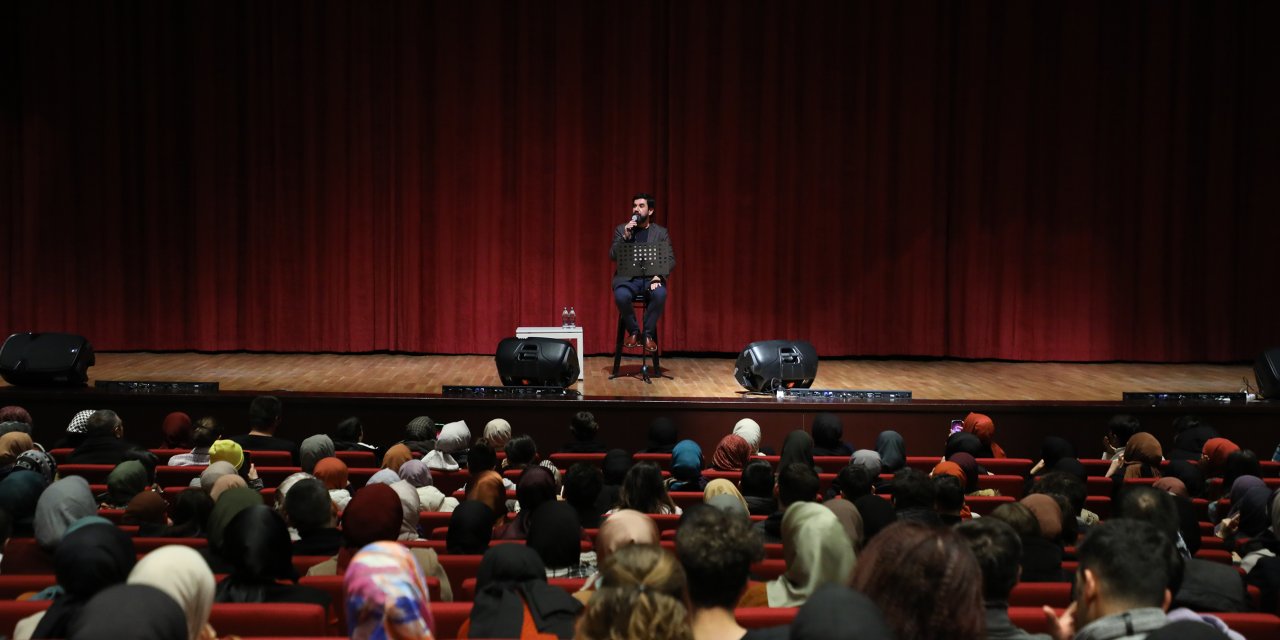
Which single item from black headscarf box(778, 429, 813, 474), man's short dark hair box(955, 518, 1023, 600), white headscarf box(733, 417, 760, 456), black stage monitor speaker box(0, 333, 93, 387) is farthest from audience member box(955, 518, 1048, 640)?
black stage monitor speaker box(0, 333, 93, 387)

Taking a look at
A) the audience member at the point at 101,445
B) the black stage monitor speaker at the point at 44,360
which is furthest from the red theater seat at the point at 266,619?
the black stage monitor speaker at the point at 44,360

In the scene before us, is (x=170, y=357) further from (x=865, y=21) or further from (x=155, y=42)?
(x=865, y=21)

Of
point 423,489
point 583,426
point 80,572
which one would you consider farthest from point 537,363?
point 80,572

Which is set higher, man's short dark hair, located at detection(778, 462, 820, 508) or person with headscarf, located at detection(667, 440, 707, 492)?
man's short dark hair, located at detection(778, 462, 820, 508)

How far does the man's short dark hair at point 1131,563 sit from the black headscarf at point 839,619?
87cm

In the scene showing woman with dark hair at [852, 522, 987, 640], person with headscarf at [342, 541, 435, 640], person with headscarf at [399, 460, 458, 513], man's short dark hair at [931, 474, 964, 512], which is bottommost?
person with headscarf at [399, 460, 458, 513]

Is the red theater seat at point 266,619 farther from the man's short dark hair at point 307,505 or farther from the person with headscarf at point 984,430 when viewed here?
the person with headscarf at point 984,430

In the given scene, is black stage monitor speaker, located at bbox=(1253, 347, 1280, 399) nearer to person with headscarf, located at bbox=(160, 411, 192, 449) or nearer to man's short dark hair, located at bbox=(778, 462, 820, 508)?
man's short dark hair, located at bbox=(778, 462, 820, 508)

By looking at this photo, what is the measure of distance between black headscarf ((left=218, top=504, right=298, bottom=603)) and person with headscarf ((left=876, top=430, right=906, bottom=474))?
3.80 meters

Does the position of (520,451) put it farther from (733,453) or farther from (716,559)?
(716,559)

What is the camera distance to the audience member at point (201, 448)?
615cm

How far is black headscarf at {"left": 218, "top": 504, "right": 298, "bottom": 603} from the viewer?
3406 mm

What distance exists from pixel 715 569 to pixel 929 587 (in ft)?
1.78

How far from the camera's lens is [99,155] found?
40.9 feet
